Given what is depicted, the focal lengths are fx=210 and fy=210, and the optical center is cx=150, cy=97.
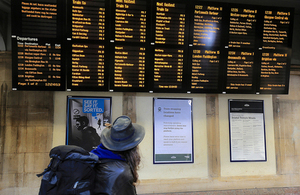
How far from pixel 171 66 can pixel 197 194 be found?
233 cm

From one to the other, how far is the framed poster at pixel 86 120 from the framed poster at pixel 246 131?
2340mm

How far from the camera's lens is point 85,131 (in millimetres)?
3561

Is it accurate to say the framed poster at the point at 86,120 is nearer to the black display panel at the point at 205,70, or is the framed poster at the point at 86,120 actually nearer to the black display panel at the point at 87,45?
the black display panel at the point at 87,45

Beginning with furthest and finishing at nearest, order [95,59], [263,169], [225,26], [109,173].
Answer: [263,169], [225,26], [95,59], [109,173]

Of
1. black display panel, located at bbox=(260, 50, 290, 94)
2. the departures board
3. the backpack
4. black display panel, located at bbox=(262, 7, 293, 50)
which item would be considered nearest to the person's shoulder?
Result: the backpack

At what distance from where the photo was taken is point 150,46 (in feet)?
11.7

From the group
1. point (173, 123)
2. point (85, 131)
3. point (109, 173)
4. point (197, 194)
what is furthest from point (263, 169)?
point (109, 173)

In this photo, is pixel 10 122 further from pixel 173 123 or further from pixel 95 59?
pixel 173 123

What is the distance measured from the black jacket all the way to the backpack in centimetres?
6

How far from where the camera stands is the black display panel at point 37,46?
3.27 metres

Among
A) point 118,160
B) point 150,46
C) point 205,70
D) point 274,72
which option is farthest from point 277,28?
point 118,160

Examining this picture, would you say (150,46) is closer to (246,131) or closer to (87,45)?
(87,45)

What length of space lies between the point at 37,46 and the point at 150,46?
180 cm

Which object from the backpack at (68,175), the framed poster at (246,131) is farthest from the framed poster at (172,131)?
the backpack at (68,175)
